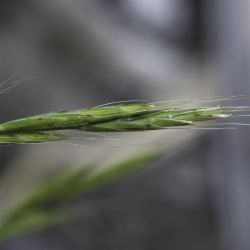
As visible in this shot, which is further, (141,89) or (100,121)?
(141,89)

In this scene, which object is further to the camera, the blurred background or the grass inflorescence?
the blurred background

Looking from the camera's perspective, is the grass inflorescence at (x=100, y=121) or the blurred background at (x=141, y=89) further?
the blurred background at (x=141, y=89)

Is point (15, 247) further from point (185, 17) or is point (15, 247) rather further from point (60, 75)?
point (185, 17)
